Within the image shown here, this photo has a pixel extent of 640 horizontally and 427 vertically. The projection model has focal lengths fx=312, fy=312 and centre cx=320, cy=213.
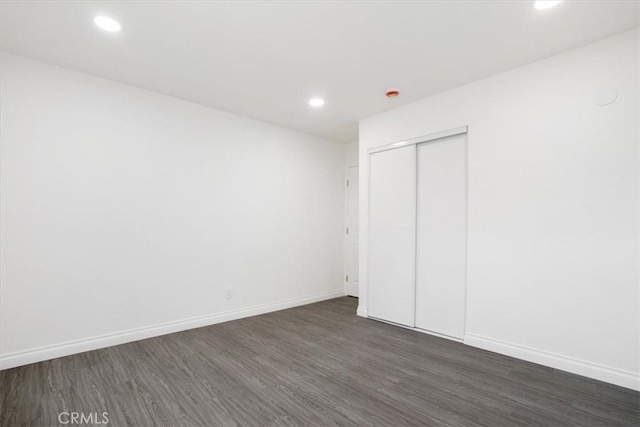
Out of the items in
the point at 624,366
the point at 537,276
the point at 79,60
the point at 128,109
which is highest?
the point at 79,60

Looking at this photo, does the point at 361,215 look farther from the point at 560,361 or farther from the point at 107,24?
the point at 107,24

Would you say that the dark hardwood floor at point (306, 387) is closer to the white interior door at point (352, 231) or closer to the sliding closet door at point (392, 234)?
the sliding closet door at point (392, 234)

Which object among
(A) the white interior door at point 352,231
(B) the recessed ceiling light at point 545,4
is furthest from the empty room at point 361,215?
(A) the white interior door at point 352,231

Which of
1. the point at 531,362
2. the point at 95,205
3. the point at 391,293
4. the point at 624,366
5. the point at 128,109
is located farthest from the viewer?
the point at 391,293

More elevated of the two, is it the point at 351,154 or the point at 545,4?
the point at 545,4

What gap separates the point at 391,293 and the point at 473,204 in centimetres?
149

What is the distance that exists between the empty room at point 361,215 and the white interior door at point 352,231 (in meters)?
1.15

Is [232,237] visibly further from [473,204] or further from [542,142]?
[542,142]

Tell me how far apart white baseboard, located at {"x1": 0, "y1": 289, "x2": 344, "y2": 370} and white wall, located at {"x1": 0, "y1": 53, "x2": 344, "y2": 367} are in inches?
0.5

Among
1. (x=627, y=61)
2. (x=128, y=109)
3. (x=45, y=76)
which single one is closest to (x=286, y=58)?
(x=128, y=109)

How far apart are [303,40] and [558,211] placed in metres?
2.57

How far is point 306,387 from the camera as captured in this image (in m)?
2.36

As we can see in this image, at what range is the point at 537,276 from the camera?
2.75 metres

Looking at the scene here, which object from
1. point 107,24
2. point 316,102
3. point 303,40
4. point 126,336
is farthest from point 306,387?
point 107,24
